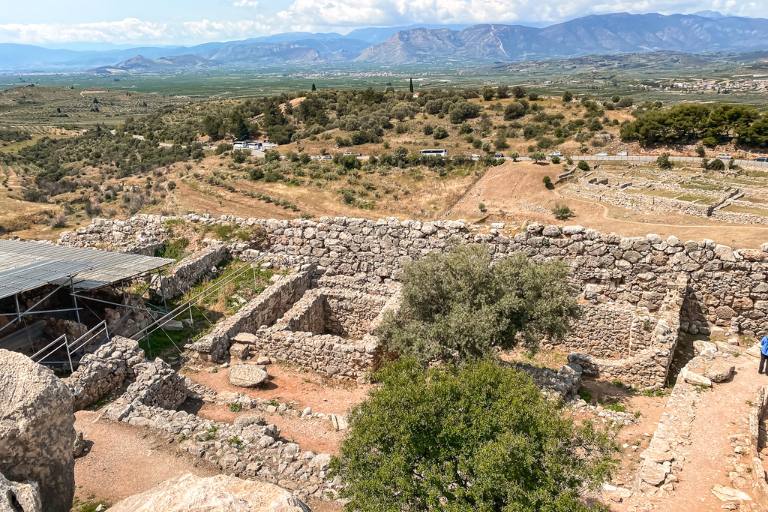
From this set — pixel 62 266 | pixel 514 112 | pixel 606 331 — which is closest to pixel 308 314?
pixel 62 266

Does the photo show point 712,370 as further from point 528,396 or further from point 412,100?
point 412,100

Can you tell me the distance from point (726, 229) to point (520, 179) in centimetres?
2170

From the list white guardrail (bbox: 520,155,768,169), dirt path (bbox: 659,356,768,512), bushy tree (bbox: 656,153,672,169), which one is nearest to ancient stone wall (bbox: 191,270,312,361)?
dirt path (bbox: 659,356,768,512)

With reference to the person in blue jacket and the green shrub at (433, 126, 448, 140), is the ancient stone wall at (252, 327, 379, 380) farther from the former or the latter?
the green shrub at (433, 126, 448, 140)

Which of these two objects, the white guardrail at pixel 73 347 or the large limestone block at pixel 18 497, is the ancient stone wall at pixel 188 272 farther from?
the large limestone block at pixel 18 497

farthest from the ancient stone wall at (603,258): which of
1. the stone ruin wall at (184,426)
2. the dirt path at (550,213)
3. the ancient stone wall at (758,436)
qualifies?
the dirt path at (550,213)

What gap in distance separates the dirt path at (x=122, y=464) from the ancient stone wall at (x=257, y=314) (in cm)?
350

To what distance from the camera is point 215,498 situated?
5.03m

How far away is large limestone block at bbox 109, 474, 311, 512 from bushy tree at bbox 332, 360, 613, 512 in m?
1.28

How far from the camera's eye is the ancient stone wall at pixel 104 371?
10.5 m

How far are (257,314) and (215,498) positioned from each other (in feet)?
32.9

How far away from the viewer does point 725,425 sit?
10164mm

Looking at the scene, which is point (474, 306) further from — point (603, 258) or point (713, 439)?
point (603, 258)

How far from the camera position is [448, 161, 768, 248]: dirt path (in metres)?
30.3
